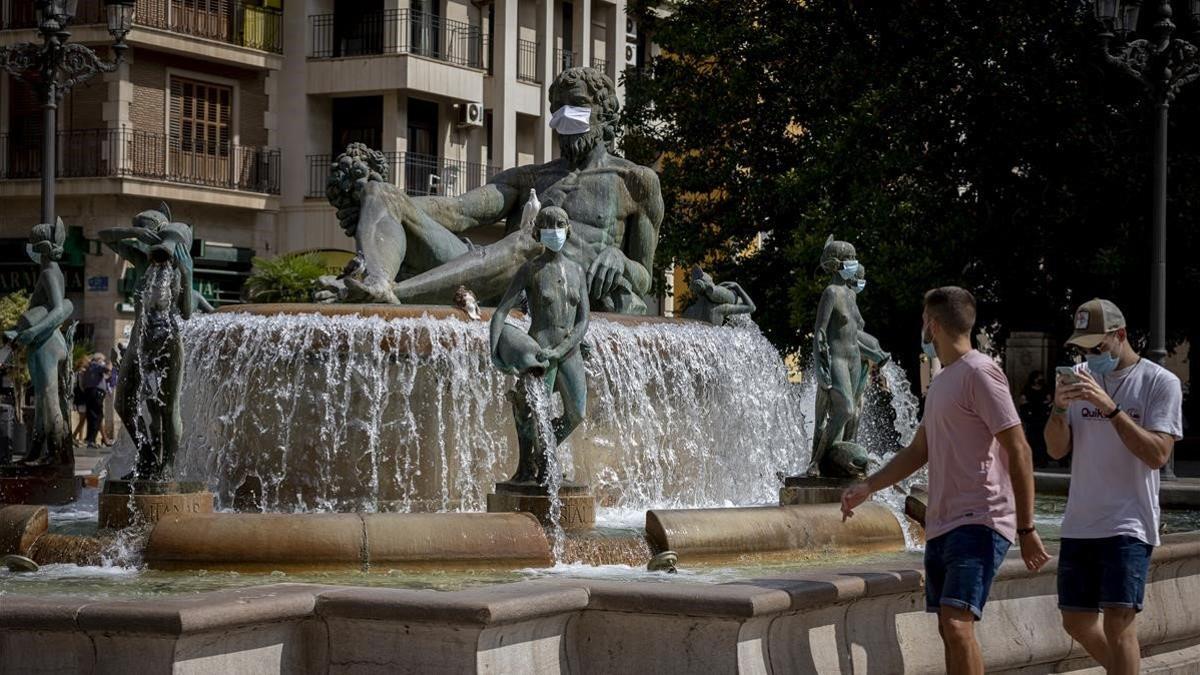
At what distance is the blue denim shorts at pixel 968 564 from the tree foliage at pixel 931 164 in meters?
20.2

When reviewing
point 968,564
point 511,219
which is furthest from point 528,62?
point 968,564

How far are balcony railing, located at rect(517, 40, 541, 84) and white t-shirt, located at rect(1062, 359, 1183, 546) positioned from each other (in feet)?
124

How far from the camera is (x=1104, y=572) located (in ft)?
23.2

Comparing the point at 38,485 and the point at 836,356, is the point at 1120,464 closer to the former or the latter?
the point at 836,356

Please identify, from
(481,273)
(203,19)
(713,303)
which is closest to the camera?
(481,273)

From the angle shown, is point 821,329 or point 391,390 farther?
point 821,329

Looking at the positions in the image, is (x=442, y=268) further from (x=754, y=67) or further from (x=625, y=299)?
(x=754, y=67)

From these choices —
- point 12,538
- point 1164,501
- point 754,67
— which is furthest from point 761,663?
point 754,67

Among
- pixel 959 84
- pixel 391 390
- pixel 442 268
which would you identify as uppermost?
pixel 959 84

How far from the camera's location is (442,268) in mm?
12883

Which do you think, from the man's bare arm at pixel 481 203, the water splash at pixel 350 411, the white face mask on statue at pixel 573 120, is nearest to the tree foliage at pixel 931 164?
the man's bare arm at pixel 481 203

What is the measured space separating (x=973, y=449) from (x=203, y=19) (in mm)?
34456

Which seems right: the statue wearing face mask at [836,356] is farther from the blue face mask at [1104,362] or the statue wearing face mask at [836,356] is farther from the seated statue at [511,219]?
the blue face mask at [1104,362]

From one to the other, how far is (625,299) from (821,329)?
178 centimetres
